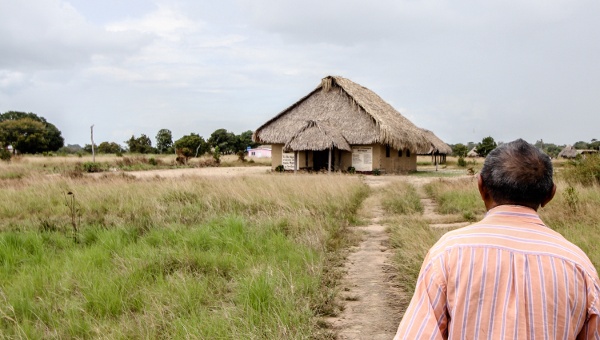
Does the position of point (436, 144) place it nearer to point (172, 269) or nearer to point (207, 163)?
point (207, 163)

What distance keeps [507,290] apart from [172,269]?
3976 millimetres

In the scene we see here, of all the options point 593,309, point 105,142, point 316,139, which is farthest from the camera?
point 105,142

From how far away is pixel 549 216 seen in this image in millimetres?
6855

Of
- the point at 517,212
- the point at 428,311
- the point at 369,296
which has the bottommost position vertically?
the point at 369,296

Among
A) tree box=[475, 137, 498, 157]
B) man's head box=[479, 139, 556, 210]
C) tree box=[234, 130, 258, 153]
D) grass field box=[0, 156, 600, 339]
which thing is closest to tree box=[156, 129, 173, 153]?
tree box=[234, 130, 258, 153]

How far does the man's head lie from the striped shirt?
0.39 feet

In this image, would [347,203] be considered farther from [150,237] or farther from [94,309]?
[94,309]

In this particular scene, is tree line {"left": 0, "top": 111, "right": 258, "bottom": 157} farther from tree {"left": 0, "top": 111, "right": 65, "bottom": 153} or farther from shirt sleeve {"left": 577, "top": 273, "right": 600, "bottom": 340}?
shirt sleeve {"left": 577, "top": 273, "right": 600, "bottom": 340}

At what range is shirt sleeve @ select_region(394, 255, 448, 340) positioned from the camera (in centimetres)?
133

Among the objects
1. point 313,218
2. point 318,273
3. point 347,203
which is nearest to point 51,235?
point 313,218

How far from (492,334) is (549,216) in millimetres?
6385

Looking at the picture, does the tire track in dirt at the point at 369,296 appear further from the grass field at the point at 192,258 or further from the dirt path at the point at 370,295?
the grass field at the point at 192,258

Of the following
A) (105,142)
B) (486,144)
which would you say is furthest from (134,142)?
(486,144)

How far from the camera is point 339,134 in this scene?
24.0 m
